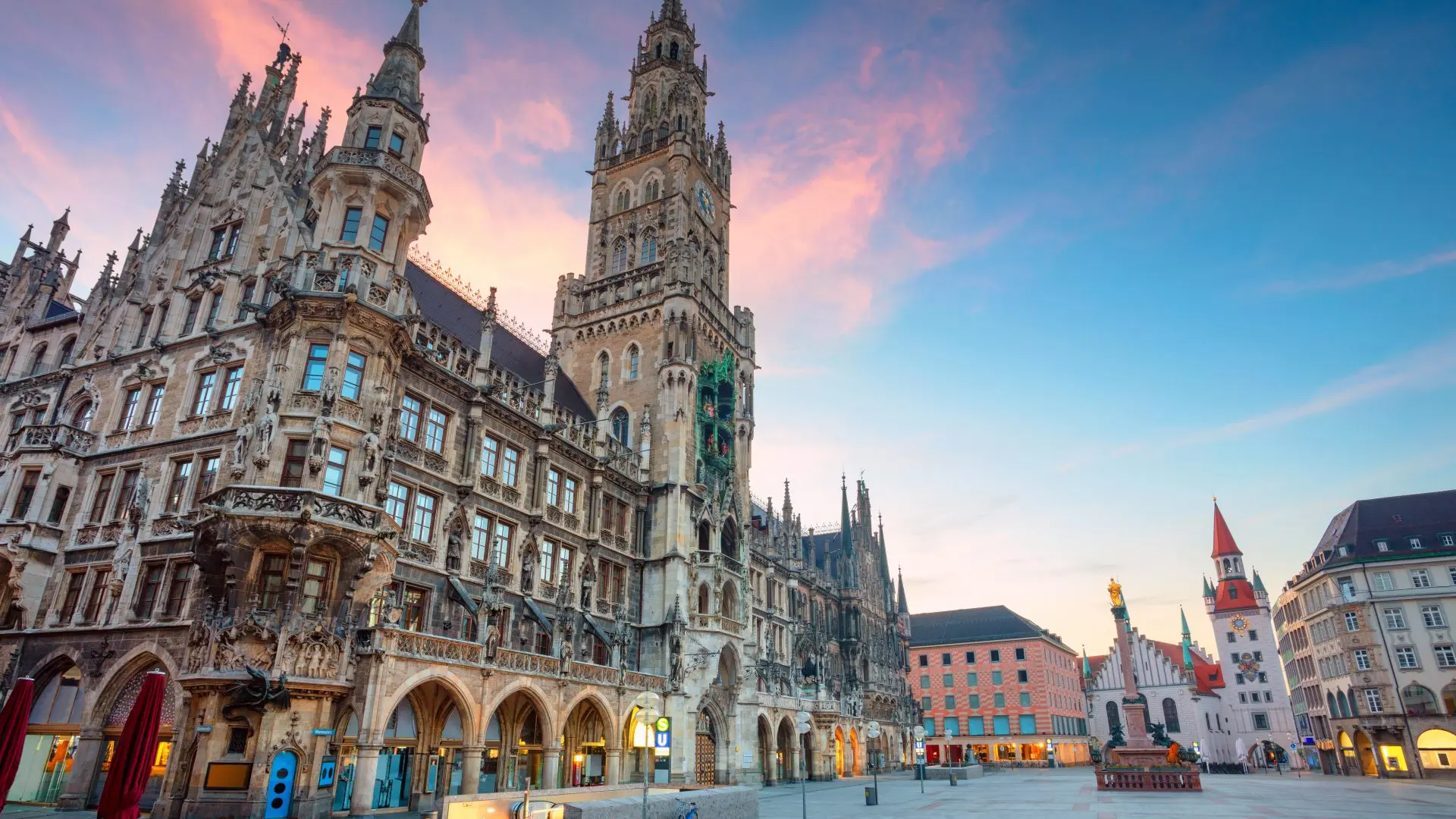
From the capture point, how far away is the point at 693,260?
51.2 m

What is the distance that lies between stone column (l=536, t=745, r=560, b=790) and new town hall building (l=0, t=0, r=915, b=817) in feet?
Result: 0.67

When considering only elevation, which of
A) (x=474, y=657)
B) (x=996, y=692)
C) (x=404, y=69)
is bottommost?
(x=474, y=657)

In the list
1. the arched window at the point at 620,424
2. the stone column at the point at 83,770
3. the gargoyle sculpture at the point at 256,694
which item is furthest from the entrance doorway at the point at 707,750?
the stone column at the point at 83,770

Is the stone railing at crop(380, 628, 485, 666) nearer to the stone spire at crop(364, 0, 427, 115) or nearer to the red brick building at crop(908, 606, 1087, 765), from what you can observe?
the stone spire at crop(364, 0, 427, 115)

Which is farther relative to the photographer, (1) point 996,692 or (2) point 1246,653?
(2) point 1246,653

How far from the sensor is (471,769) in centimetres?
2662

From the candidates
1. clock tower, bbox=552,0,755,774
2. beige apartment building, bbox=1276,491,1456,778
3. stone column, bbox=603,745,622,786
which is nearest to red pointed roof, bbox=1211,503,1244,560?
beige apartment building, bbox=1276,491,1456,778

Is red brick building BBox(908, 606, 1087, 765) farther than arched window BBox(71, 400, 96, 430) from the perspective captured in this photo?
Yes

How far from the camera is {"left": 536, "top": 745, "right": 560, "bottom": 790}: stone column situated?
30.0 metres

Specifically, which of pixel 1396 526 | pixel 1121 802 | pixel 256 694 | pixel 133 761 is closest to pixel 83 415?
pixel 256 694

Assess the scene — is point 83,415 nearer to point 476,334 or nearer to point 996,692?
point 476,334

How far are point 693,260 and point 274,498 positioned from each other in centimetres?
3251

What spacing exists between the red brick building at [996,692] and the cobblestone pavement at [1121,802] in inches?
1710

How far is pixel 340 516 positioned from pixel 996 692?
8807cm
